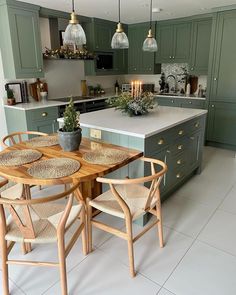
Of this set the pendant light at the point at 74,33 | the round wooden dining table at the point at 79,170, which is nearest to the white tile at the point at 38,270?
the round wooden dining table at the point at 79,170

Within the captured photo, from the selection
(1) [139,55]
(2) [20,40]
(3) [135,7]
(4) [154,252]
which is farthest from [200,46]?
(4) [154,252]

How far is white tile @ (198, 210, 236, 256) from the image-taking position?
214 cm

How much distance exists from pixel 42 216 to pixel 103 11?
3.82 meters

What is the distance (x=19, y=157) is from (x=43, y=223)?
0.57 metres

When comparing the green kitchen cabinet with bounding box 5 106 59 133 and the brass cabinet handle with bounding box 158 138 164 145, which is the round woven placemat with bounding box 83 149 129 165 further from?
the green kitchen cabinet with bounding box 5 106 59 133

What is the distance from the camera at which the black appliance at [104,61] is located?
5.08m

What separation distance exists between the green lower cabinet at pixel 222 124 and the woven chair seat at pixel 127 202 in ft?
9.93

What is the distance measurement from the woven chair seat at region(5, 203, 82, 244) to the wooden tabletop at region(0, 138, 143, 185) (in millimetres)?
284

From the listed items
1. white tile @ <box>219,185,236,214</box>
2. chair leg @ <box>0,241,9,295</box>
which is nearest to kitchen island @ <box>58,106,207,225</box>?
white tile @ <box>219,185,236,214</box>

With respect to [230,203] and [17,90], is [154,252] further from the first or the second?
[17,90]

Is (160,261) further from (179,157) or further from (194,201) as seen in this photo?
(179,157)

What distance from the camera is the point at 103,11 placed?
13.9ft

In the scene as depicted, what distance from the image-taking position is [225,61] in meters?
4.27

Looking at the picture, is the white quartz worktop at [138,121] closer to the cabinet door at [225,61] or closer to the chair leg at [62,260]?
the chair leg at [62,260]
